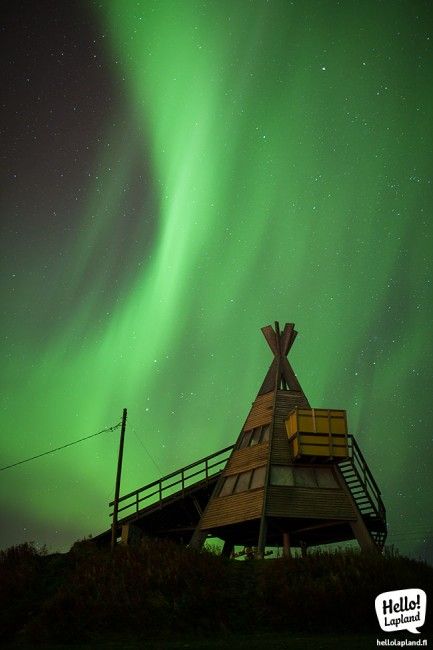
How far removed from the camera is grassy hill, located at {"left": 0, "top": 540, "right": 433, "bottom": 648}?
15.4 metres

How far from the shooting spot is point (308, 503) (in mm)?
23688

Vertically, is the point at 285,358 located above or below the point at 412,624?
above

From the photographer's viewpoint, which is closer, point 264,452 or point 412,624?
point 412,624

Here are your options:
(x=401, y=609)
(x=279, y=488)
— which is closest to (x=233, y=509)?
(x=279, y=488)

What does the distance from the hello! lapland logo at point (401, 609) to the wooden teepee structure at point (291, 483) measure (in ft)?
19.6

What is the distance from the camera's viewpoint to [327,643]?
13.4 metres

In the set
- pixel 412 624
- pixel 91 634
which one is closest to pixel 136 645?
pixel 91 634

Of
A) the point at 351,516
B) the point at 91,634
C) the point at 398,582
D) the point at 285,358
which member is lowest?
the point at 91,634

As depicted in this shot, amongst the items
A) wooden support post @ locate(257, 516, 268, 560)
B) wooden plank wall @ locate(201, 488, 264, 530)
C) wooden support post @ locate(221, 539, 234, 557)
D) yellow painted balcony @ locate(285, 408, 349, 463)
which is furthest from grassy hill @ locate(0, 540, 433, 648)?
wooden support post @ locate(221, 539, 234, 557)

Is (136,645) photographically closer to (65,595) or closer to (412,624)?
(65,595)

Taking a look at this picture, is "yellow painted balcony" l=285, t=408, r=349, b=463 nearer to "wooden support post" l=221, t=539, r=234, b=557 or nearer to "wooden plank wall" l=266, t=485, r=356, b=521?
"wooden plank wall" l=266, t=485, r=356, b=521

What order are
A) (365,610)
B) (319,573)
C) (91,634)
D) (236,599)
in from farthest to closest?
(319,573)
(236,599)
(365,610)
(91,634)

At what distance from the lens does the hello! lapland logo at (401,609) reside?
15375 mm

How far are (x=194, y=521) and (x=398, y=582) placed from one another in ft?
53.7
